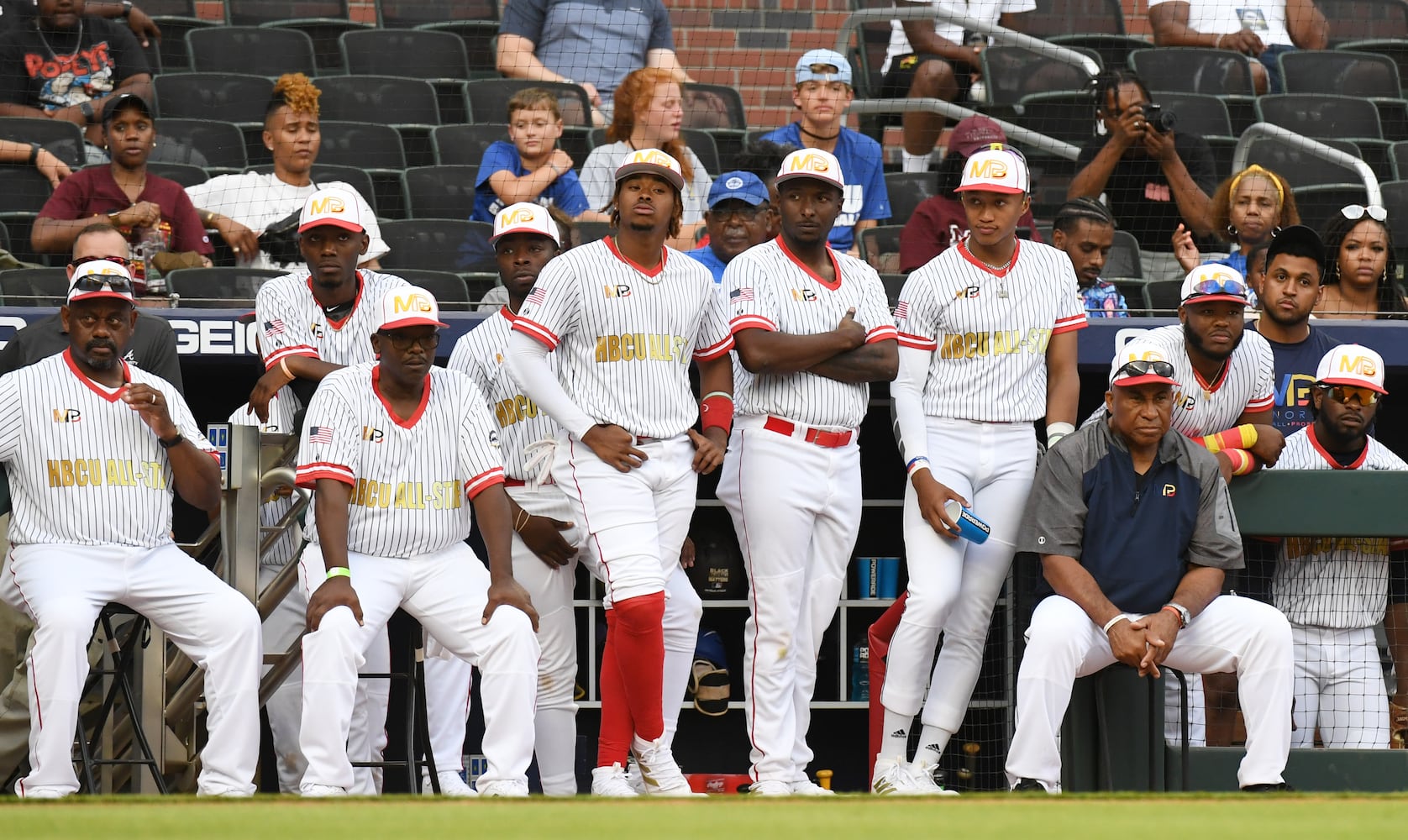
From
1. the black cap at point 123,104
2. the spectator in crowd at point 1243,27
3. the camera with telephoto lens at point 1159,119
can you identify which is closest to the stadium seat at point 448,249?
the black cap at point 123,104

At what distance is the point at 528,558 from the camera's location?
5.25 meters

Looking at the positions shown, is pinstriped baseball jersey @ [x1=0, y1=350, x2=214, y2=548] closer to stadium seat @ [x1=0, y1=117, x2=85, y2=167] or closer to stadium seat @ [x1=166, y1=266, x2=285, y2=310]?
stadium seat @ [x1=166, y1=266, x2=285, y2=310]

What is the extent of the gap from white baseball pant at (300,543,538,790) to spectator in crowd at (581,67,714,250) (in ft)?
8.60

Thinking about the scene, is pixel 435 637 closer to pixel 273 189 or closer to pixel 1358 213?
pixel 273 189

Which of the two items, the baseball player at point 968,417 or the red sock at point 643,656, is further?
the baseball player at point 968,417

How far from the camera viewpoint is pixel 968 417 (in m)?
5.20

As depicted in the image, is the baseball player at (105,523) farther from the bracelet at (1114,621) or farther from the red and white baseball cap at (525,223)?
the bracelet at (1114,621)

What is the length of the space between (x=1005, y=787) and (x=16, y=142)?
495 cm

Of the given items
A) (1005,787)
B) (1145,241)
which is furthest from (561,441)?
(1145,241)

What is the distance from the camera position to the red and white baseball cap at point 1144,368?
4957mm

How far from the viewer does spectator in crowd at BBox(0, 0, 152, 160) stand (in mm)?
8078

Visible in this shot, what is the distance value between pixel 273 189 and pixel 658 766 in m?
3.31

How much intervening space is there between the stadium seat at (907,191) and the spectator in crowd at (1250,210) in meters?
1.40

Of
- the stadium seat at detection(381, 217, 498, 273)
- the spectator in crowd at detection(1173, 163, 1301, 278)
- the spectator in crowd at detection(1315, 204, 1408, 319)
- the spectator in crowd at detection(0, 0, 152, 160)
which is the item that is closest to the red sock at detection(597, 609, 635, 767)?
the stadium seat at detection(381, 217, 498, 273)
